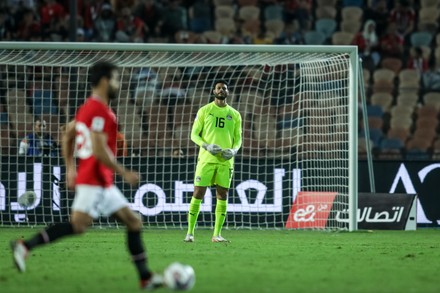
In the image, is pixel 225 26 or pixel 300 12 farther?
pixel 300 12

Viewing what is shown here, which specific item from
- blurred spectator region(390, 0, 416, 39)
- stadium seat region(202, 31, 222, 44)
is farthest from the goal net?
blurred spectator region(390, 0, 416, 39)

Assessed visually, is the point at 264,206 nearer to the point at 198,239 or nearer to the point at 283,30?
the point at 198,239

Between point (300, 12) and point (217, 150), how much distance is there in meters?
12.8

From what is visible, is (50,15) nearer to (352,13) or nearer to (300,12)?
(300,12)

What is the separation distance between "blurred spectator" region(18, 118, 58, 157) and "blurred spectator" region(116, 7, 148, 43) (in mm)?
7311

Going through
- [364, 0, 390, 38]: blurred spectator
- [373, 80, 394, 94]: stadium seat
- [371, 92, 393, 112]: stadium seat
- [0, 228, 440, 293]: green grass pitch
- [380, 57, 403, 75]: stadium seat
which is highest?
[364, 0, 390, 38]: blurred spectator

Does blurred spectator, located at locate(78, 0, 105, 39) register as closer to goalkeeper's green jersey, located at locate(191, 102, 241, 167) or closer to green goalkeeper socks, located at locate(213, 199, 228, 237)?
goalkeeper's green jersey, located at locate(191, 102, 241, 167)

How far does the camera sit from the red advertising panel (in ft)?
59.2

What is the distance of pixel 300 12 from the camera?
26.6 metres

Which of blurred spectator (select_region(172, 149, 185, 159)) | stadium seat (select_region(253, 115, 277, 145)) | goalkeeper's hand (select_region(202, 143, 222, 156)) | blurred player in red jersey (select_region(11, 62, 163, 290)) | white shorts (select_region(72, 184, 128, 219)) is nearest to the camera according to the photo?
blurred player in red jersey (select_region(11, 62, 163, 290))

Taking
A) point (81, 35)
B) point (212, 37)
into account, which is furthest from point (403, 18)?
point (81, 35)

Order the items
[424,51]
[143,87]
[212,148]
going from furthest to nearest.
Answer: [424,51], [143,87], [212,148]

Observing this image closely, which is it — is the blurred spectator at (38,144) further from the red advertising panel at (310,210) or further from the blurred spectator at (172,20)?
the blurred spectator at (172,20)

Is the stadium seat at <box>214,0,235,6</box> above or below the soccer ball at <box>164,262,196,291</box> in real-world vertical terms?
above
